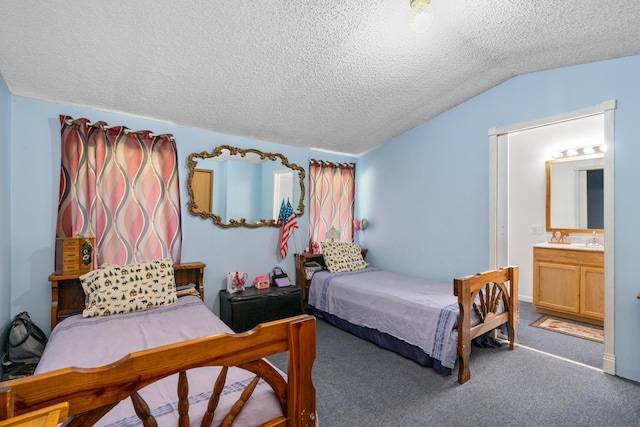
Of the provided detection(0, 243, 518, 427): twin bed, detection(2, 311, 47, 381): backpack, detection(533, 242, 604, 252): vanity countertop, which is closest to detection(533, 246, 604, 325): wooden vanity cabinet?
detection(533, 242, 604, 252): vanity countertop

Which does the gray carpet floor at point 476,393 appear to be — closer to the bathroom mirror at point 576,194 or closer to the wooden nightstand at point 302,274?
the wooden nightstand at point 302,274

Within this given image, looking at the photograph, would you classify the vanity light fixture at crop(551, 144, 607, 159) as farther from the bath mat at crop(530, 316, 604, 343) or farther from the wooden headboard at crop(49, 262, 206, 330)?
the wooden headboard at crop(49, 262, 206, 330)

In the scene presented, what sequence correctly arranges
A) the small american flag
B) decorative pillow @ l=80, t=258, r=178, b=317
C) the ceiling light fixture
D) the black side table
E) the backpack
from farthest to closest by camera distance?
the small american flag
the black side table
decorative pillow @ l=80, t=258, r=178, b=317
the backpack
the ceiling light fixture

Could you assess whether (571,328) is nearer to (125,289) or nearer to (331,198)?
(331,198)

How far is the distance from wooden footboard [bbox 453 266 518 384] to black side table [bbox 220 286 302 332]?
66.9 inches

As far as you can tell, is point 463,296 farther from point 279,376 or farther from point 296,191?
point 296,191

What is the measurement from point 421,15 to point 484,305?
2.15 metres

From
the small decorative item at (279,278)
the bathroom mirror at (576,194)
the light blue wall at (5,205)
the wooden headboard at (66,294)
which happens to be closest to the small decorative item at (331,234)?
the small decorative item at (279,278)

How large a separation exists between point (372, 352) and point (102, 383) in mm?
2301

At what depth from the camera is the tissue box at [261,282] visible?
3.26 metres

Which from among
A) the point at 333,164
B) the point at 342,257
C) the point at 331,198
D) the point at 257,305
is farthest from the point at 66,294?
the point at 333,164

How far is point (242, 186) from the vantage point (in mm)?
3398

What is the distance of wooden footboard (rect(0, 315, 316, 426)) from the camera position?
0.73 meters

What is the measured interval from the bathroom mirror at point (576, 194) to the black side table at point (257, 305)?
138 inches
